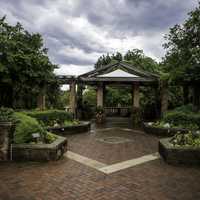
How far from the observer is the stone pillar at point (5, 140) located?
5035 mm

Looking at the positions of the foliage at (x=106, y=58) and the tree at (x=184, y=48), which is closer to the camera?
the tree at (x=184, y=48)

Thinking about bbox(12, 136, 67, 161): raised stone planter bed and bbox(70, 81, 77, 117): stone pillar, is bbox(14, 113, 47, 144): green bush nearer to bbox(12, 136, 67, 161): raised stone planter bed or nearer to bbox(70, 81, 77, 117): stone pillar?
bbox(12, 136, 67, 161): raised stone planter bed

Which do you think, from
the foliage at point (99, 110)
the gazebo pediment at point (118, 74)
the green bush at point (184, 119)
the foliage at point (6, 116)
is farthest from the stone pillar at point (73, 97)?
the foliage at point (6, 116)

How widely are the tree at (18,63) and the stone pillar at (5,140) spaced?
4.75 m

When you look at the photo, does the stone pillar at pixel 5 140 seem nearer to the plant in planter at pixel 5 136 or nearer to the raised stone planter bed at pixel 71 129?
the plant in planter at pixel 5 136

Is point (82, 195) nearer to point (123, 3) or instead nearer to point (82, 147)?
point (82, 147)

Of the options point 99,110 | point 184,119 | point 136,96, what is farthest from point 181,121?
point 99,110

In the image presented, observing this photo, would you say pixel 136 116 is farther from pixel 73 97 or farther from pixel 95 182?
pixel 95 182

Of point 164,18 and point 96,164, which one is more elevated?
point 164,18

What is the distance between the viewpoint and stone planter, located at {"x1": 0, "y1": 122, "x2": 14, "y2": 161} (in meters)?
5.04

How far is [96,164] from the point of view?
5.09m

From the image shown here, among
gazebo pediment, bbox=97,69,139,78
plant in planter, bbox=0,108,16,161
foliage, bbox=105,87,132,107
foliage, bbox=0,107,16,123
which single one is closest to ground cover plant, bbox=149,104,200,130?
gazebo pediment, bbox=97,69,139,78

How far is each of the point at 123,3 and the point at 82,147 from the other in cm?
559

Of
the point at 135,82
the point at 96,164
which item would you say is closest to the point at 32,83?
the point at 135,82
